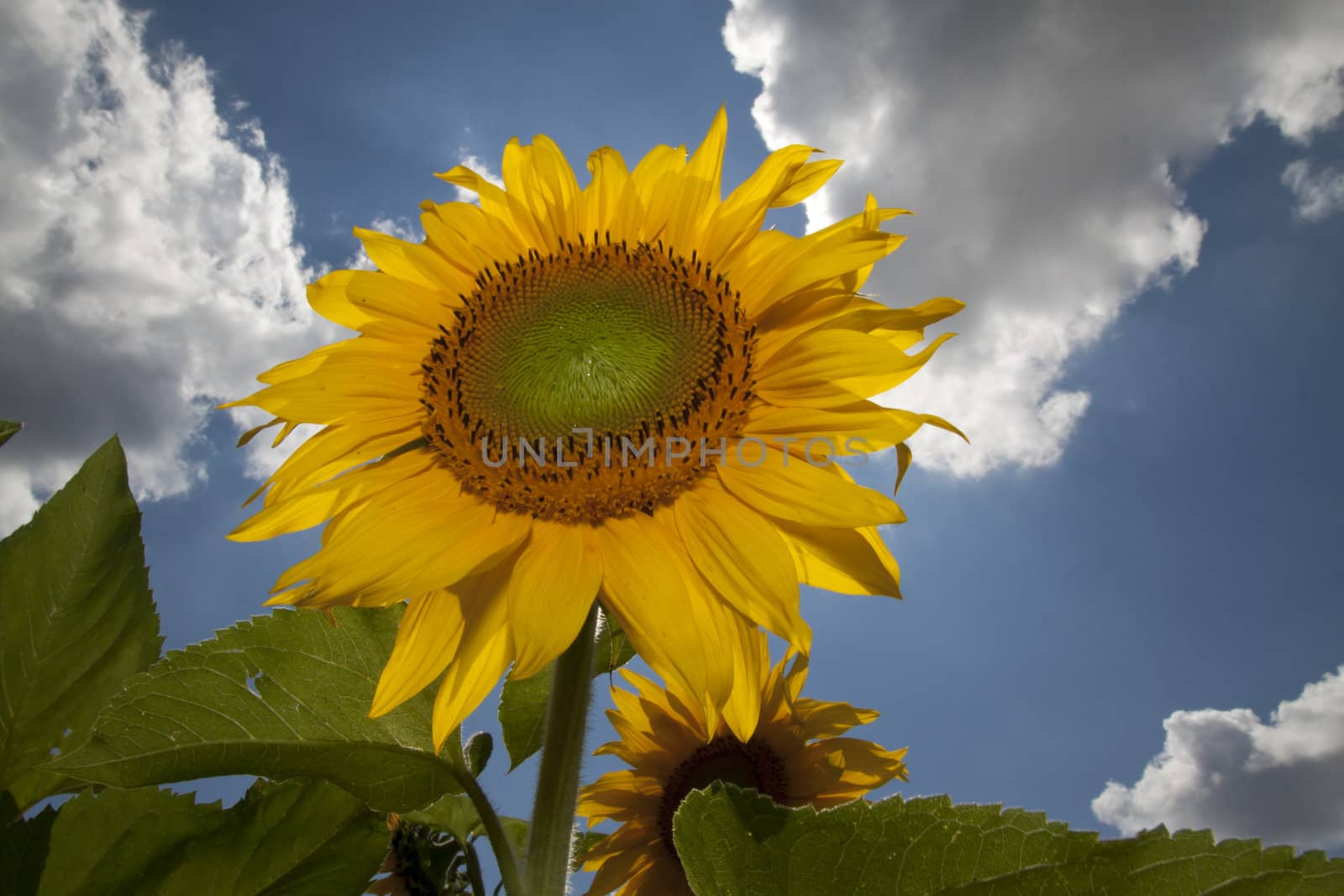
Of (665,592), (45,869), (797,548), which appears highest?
(797,548)

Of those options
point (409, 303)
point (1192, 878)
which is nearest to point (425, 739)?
point (409, 303)

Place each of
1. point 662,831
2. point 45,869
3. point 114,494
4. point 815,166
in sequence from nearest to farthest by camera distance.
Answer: point 45,869, point 114,494, point 815,166, point 662,831

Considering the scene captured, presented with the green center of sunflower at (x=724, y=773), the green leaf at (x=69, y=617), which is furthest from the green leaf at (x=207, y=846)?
the green center of sunflower at (x=724, y=773)

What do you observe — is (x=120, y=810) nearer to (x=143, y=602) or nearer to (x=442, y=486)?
(x=143, y=602)

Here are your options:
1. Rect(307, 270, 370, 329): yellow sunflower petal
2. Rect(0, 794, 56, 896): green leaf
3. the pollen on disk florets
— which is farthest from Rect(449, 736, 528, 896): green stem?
Rect(307, 270, 370, 329): yellow sunflower petal

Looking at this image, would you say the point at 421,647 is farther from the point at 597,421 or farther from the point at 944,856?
the point at 944,856

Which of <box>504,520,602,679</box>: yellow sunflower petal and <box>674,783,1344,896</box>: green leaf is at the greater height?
<box>504,520,602,679</box>: yellow sunflower petal

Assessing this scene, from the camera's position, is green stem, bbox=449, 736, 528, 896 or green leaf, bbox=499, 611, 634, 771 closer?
green stem, bbox=449, 736, 528, 896

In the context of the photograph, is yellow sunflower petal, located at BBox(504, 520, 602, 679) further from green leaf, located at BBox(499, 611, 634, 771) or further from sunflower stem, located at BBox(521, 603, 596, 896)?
green leaf, located at BBox(499, 611, 634, 771)
